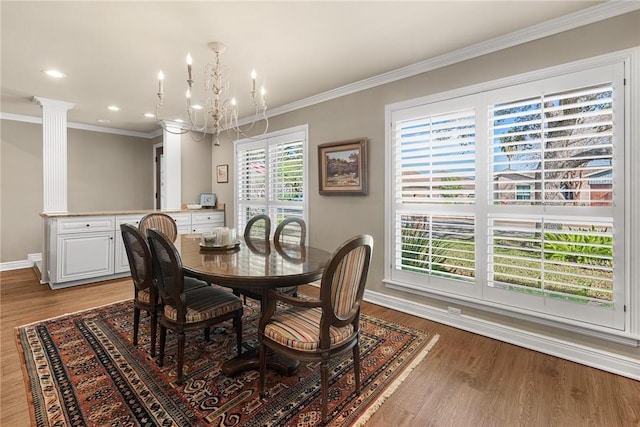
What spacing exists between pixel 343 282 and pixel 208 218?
4.40m

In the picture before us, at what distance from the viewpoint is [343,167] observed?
369cm

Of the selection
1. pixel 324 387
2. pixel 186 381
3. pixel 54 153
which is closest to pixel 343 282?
pixel 324 387

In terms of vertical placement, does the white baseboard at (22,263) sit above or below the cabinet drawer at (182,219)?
below

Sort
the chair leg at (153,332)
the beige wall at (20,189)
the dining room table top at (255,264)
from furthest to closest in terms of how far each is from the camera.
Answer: the beige wall at (20,189), the chair leg at (153,332), the dining room table top at (255,264)

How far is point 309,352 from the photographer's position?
165 centimetres

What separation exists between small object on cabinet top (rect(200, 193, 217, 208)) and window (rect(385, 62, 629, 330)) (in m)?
3.63

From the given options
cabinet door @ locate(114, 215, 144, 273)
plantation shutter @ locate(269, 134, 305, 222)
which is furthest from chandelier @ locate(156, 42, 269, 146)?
cabinet door @ locate(114, 215, 144, 273)

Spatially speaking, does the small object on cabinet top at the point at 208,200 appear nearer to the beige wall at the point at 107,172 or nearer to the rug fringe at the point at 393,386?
the beige wall at the point at 107,172

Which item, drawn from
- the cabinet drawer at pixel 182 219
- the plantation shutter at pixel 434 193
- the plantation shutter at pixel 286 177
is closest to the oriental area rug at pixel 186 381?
the plantation shutter at pixel 434 193

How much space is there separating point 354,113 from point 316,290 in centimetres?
230

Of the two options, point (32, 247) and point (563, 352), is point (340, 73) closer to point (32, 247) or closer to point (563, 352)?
point (563, 352)

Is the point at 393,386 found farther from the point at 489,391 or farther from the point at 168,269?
the point at 168,269

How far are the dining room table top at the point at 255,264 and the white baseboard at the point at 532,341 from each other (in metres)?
1.39

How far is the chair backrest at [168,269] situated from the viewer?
1901mm
